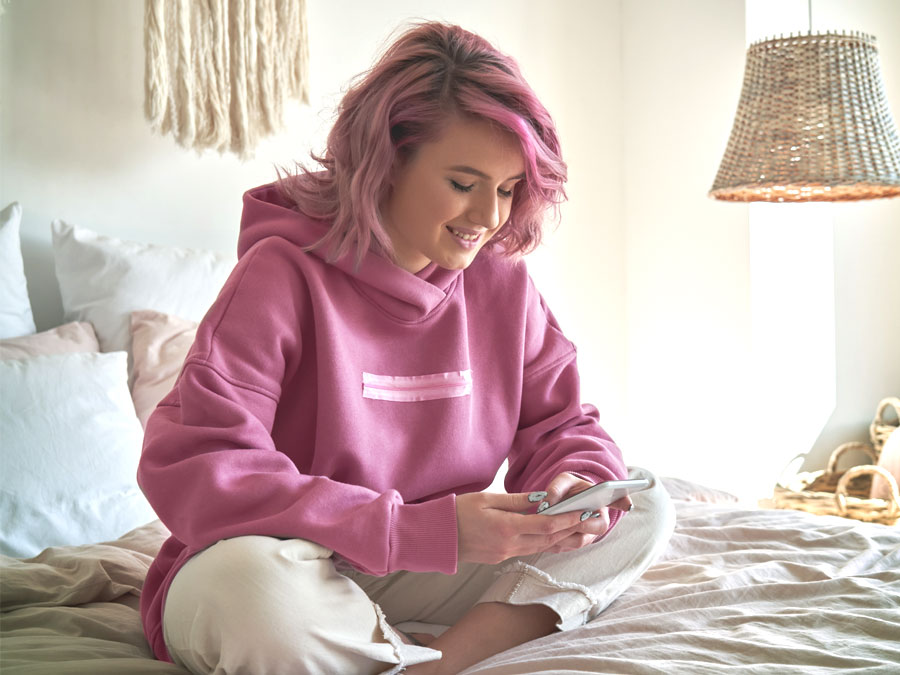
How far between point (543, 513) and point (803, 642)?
32cm

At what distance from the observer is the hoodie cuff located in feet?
3.59

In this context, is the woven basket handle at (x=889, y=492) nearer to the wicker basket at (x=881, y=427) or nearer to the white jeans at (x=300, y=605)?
the wicker basket at (x=881, y=427)

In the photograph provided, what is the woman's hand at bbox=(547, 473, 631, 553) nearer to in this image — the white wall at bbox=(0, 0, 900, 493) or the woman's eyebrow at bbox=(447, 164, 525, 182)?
the woman's eyebrow at bbox=(447, 164, 525, 182)

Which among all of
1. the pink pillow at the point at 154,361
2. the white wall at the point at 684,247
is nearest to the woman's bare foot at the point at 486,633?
the pink pillow at the point at 154,361

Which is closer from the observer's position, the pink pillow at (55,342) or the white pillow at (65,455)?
the white pillow at (65,455)

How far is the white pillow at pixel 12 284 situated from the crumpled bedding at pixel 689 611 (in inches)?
20.5

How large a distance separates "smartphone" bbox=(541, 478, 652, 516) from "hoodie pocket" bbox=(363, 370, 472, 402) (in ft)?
1.00

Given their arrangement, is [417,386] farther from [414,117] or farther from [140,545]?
[140,545]

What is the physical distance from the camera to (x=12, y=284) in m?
1.85

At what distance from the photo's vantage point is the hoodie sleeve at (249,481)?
1.09m

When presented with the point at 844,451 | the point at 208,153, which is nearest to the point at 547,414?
the point at 208,153

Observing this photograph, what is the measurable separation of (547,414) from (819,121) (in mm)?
1148

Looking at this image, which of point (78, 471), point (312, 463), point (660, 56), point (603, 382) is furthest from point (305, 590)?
point (660, 56)

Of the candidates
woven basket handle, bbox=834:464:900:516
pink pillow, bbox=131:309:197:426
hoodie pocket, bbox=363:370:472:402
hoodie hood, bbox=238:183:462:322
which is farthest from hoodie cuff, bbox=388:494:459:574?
woven basket handle, bbox=834:464:900:516
